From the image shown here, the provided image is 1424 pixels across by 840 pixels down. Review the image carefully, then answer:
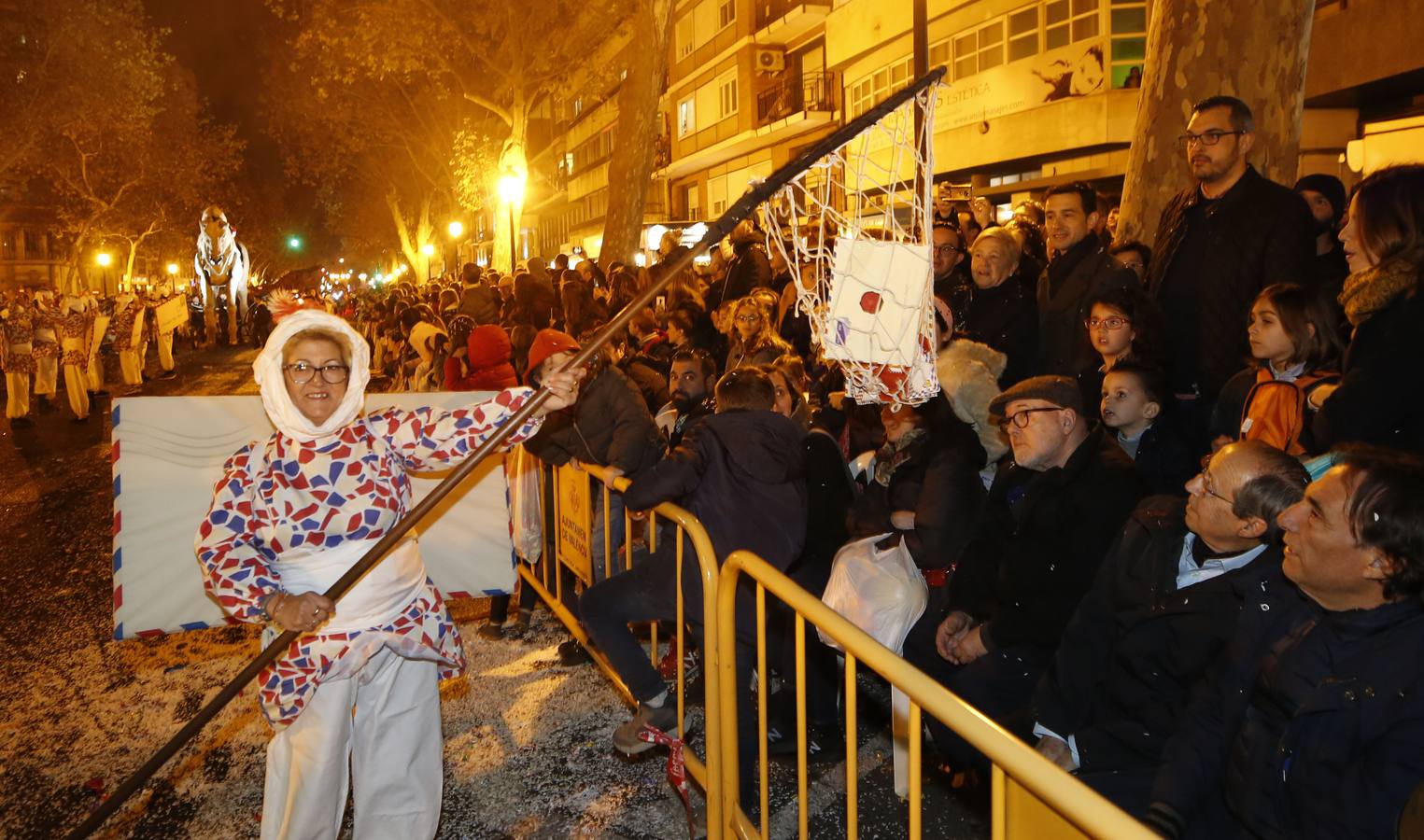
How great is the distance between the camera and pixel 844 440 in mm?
5949

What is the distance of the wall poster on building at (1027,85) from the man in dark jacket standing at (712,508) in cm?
1753

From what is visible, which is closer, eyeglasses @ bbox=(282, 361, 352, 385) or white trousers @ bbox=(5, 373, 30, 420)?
eyeglasses @ bbox=(282, 361, 352, 385)

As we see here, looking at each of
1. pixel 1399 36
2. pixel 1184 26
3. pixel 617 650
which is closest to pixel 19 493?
pixel 617 650

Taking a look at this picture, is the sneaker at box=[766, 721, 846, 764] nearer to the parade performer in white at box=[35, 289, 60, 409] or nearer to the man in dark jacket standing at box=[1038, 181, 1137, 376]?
the man in dark jacket standing at box=[1038, 181, 1137, 376]

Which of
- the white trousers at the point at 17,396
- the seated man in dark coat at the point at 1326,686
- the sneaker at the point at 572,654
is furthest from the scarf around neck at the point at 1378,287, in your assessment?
the white trousers at the point at 17,396

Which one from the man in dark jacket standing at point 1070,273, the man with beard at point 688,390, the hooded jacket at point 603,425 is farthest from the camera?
the man with beard at point 688,390

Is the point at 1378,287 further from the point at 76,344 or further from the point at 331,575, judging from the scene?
the point at 76,344

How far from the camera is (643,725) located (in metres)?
4.24

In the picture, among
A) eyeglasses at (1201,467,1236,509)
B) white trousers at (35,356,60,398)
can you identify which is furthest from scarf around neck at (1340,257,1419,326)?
white trousers at (35,356,60,398)

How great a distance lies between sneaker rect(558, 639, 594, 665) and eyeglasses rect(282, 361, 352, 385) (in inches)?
109

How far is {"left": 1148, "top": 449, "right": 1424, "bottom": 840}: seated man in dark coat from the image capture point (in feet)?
7.23

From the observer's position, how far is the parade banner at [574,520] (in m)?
5.32

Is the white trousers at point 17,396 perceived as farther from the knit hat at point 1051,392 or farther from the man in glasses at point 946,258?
the knit hat at point 1051,392

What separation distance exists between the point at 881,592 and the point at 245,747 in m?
3.11
